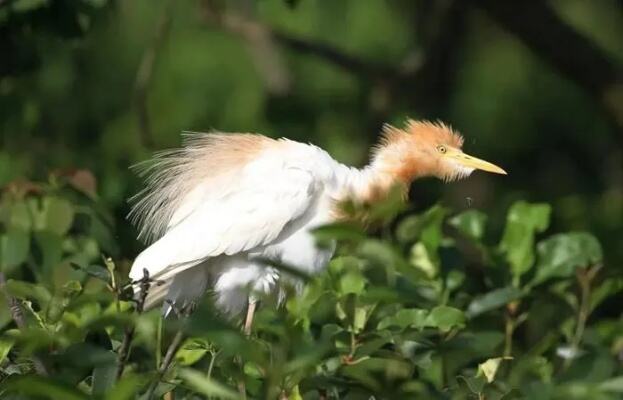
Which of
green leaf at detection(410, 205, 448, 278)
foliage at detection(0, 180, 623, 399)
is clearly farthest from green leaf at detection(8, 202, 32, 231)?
green leaf at detection(410, 205, 448, 278)

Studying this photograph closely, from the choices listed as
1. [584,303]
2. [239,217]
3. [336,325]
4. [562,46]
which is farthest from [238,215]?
[562,46]

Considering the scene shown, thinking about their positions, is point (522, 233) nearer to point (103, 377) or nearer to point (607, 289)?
point (607, 289)

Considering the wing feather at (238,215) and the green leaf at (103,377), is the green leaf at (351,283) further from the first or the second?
the green leaf at (103,377)

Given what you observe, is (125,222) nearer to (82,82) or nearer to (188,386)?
(188,386)

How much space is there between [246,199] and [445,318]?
698mm

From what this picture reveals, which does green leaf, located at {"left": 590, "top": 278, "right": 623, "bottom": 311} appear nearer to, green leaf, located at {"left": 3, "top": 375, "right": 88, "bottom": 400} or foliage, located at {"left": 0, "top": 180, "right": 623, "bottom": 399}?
foliage, located at {"left": 0, "top": 180, "right": 623, "bottom": 399}

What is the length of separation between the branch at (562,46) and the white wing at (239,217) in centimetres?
169

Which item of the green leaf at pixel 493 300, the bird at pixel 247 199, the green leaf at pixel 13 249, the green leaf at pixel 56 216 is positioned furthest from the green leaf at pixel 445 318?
the green leaf at pixel 56 216

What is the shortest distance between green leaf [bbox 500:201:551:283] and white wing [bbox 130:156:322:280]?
38 cm

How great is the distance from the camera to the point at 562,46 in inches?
183

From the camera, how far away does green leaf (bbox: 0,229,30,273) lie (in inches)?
116

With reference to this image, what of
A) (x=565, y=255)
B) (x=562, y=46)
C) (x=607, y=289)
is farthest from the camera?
(x=562, y=46)

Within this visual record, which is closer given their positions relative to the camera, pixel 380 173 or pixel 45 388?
pixel 45 388

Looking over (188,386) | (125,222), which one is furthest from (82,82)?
(188,386)
